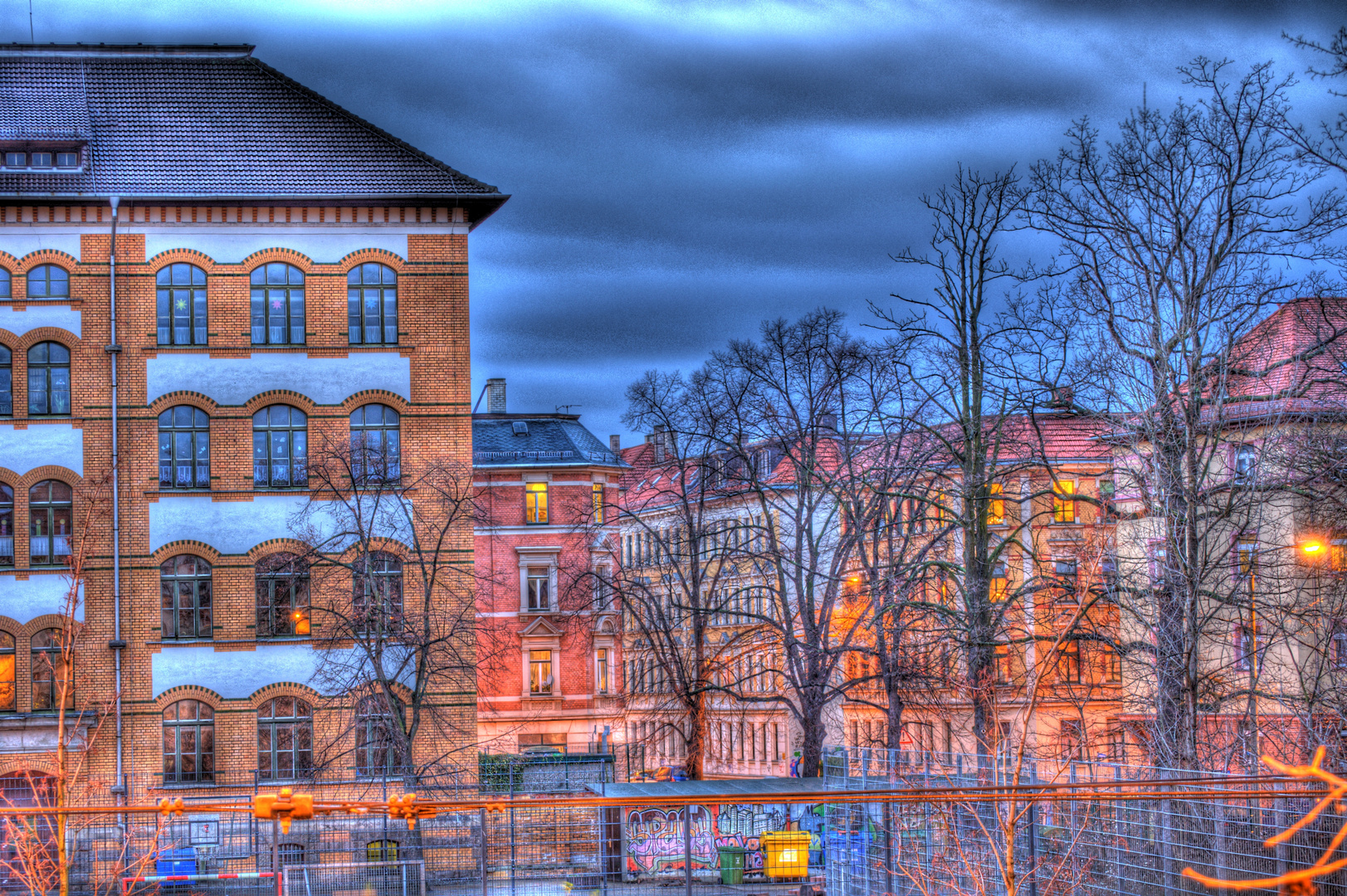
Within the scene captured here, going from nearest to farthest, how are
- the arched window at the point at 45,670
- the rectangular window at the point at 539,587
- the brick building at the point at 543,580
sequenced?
the arched window at the point at 45,670 → the brick building at the point at 543,580 → the rectangular window at the point at 539,587

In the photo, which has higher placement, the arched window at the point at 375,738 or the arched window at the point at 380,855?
the arched window at the point at 375,738

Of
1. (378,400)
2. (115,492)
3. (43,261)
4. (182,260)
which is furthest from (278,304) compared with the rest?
(115,492)

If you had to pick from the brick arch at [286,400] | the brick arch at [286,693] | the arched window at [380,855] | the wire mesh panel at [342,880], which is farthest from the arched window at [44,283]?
the wire mesh panel at [342,880]

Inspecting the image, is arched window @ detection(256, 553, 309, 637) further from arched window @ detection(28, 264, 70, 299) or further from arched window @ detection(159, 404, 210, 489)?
arched window @ detection(28, 264, 70, 299)

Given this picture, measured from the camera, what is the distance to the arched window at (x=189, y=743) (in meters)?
35.2

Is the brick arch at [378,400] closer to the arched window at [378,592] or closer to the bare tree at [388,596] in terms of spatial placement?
the bare tree at [388,596]

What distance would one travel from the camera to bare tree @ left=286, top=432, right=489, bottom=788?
34562 millimetres

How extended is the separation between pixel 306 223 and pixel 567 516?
32523 millimetres

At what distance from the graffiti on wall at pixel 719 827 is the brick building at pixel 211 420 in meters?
7.45

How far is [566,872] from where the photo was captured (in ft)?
67.7

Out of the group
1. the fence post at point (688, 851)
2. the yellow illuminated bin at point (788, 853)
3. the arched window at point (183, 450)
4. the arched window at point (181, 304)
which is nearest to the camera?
the fence post at point (688, 851)

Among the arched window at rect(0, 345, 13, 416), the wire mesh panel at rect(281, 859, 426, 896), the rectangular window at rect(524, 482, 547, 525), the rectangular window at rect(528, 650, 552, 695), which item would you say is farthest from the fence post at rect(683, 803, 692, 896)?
the rectangular window at rect(524, 482, 547, 525)

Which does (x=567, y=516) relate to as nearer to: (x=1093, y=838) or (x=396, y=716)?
(x=396, y=716)

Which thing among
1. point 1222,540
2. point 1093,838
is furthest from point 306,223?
point 1093,838
